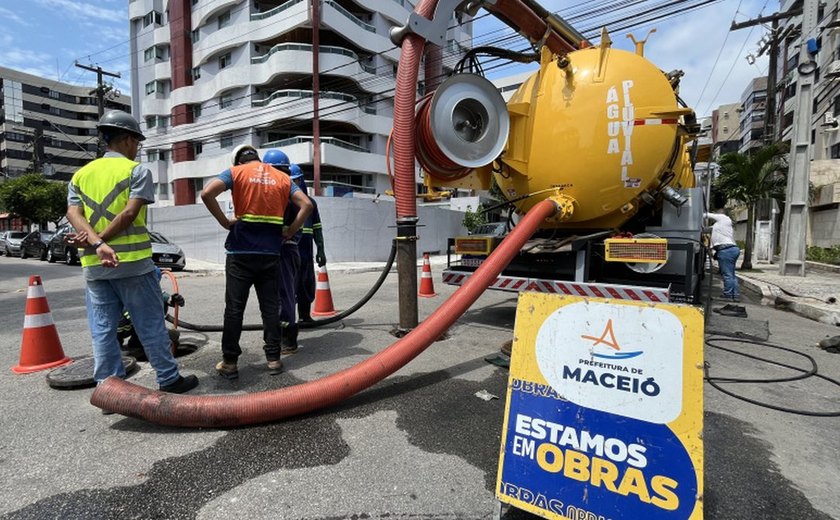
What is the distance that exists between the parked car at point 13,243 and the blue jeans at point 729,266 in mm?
27703

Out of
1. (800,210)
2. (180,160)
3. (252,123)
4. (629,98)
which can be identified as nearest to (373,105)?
(252,123)

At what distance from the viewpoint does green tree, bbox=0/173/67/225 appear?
29.3m

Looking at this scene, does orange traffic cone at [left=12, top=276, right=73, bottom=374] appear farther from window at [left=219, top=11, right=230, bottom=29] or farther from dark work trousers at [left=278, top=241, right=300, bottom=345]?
window at [left=219, top=11, right=230, bottom=29]

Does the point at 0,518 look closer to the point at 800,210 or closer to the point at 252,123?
the point at 800,210

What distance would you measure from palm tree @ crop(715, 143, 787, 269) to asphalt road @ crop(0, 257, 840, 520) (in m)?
12.6

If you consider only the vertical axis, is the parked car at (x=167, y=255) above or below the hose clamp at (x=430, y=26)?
below

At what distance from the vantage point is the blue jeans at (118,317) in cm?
284

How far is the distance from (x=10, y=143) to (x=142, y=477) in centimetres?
8215

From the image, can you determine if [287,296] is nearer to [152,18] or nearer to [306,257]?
[306,257]

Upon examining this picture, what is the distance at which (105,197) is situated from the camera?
2.76 meters

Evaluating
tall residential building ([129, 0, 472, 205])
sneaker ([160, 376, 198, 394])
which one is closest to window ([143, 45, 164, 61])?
tall residential building ([129, 0, 472, 205])

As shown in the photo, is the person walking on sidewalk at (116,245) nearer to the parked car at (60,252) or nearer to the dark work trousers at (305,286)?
the dark work trousers at (305,286)

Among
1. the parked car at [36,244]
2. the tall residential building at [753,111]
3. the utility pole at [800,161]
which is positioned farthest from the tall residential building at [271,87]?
the tall residential building at [753,111]

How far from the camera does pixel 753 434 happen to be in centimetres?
270
